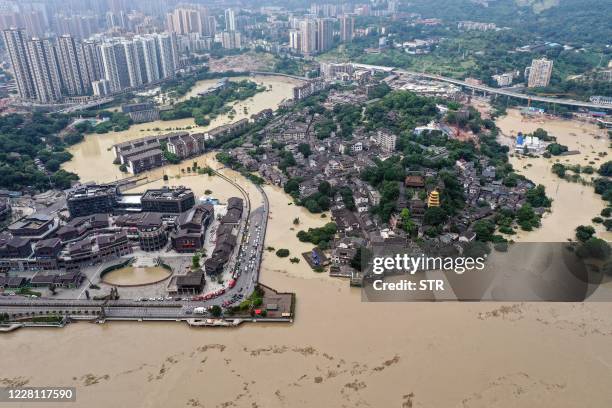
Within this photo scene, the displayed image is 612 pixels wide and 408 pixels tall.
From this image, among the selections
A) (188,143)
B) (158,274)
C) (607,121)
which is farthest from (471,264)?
(607,121)

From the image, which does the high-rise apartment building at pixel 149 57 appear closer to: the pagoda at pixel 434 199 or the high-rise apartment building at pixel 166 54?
the high-rise apartment building at pixel 166 54

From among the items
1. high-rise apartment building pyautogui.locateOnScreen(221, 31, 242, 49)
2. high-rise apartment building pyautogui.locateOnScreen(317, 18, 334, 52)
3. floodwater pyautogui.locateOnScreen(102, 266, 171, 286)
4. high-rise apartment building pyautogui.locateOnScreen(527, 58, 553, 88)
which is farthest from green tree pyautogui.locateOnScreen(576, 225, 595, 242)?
high-rise apartment building pyautogui.locateOnScreen(221, 31, 242, 49)

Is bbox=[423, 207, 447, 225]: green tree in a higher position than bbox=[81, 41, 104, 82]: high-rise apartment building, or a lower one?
lower

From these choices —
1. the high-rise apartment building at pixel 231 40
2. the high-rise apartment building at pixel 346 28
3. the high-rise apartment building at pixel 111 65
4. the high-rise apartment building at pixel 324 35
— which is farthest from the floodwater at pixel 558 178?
the high-rise apartment building at pixel 231 40

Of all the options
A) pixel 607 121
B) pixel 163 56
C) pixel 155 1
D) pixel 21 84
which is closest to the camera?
pixel 607 121

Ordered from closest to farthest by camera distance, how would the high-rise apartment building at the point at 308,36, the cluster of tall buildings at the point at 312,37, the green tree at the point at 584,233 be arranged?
1. the green tree at the point at 584,233
2. the high-rise apartment building at the point at 308,36
3. the cluster of tall buildings at the point at 312,37

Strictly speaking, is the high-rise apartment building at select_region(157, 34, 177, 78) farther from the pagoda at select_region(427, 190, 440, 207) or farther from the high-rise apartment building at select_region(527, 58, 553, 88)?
the pagoda at select_region(427, 190, 440, 207)

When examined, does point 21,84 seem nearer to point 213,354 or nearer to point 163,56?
point 163,56
